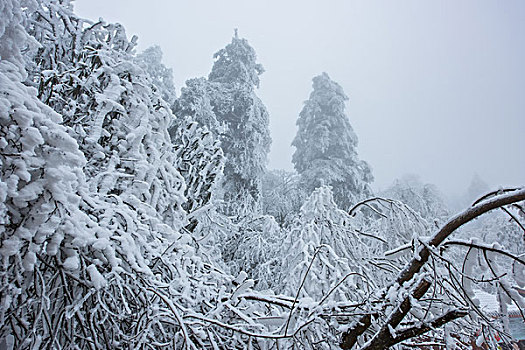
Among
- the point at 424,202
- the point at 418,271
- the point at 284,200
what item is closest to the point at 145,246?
the point at 418,271

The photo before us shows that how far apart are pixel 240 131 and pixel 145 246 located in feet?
27.3

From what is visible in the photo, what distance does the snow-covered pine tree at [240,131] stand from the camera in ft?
30.5

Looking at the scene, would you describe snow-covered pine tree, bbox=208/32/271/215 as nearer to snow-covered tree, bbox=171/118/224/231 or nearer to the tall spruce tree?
the tall spruce tree

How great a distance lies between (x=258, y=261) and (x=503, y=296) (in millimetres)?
5215

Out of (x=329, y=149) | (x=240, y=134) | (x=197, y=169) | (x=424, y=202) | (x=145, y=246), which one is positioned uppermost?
(x=329, y=149)

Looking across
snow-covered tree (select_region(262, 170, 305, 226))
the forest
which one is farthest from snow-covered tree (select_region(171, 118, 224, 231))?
snow-covered tree (select_region(262, 170, 305, 226))

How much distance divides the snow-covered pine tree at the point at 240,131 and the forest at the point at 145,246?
16.1 ft

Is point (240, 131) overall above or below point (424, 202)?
below

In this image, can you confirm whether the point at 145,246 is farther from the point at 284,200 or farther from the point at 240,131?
the point at 284,200

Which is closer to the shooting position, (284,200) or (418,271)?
(418,271)

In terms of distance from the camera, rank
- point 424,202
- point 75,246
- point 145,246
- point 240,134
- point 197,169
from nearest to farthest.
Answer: point 75,246
point 145,246
point 197,169
point 240,134
point 424,202

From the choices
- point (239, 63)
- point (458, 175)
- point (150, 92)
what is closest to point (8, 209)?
point (150, 92)

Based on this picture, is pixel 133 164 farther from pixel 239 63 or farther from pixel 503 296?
pixel 239 63

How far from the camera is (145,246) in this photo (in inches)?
68.6
